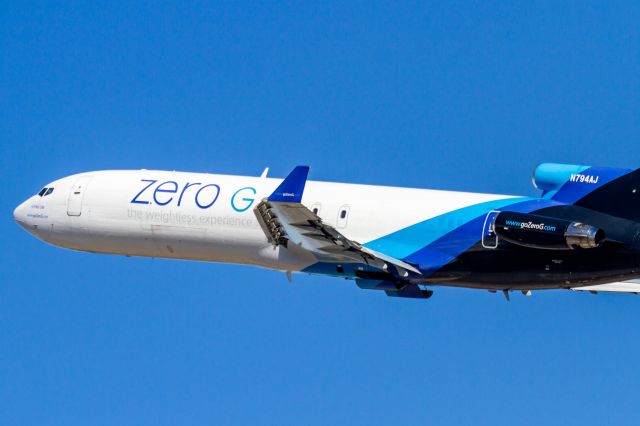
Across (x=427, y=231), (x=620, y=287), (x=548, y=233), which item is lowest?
(x=548, y=233)

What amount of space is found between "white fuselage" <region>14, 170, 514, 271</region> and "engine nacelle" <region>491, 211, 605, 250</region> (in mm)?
2349

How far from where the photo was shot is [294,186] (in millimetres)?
33438

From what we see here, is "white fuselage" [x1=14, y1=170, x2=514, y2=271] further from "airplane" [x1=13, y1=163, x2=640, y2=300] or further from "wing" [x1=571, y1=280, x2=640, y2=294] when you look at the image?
"wing" [x1=571, y1=280, x2=640, y2=294]

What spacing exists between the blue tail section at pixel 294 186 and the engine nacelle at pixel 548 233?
5434 mm

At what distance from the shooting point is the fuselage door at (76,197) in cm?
4075

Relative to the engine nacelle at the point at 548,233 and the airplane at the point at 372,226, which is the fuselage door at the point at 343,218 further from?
the engine nacelle at the point at 548,233

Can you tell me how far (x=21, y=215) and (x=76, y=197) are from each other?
2514mm

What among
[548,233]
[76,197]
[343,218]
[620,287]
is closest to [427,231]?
[343,218]

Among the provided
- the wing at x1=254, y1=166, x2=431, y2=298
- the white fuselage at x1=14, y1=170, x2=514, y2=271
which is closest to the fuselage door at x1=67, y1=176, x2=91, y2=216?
the white fuselage at x1=14, y1=170, x2=514, y2=271

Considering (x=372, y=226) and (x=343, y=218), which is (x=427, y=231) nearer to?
(x=372, y=226)

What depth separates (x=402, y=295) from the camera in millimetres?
38031

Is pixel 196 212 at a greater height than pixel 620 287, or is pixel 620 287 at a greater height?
pixel 196 212

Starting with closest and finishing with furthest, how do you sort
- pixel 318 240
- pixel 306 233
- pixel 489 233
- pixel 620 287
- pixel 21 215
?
pixel 489 233 < pixel 306 233 < pixel 318 240 < pixel 620 287 < pixel 21 215

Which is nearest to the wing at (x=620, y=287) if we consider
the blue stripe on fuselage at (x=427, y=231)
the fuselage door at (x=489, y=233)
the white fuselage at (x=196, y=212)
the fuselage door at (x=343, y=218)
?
the fuselage door at (x=489, y=233)
